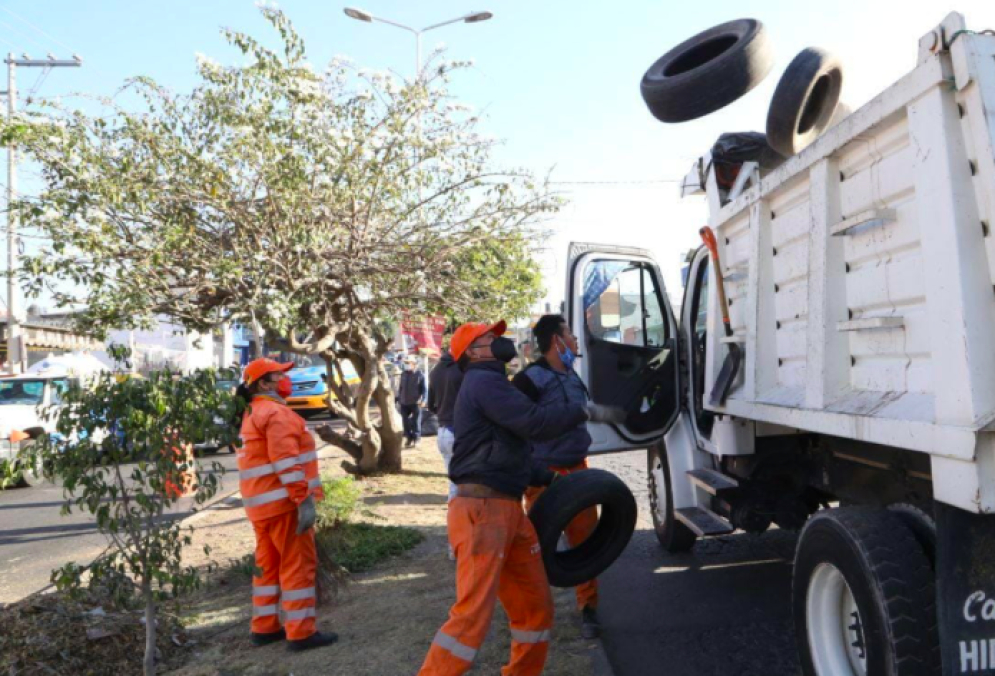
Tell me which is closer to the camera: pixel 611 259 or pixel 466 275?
pixel 611 259

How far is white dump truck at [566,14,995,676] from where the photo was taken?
2461mm

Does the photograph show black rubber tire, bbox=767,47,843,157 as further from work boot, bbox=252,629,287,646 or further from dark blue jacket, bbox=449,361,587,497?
work boot, bbox=252,629,287,646

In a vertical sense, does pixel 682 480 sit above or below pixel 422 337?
below

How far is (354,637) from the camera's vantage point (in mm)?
4773

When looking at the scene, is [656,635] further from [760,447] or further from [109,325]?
[109,325]

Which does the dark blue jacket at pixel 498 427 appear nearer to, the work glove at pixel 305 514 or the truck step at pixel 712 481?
the work glove at pixel 305 514

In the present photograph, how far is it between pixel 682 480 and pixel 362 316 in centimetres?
480

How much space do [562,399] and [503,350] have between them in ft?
3.12

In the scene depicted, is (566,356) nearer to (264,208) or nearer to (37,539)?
(264,208)

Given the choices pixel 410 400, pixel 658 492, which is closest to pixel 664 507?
pixel 658 492

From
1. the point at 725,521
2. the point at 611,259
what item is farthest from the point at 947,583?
the point at 611,259

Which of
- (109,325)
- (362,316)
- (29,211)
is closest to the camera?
(29,211)

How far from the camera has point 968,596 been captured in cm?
261

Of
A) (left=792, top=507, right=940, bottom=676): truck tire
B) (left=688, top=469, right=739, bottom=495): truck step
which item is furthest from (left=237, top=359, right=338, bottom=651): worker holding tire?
(left=792, top=507, right=940, bottom=676): truck tire
